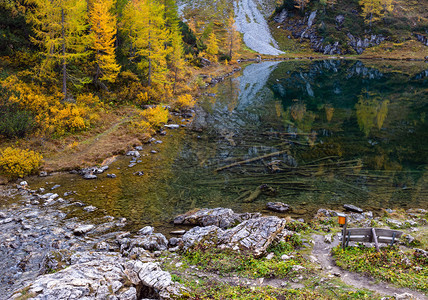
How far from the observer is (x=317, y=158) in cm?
2492

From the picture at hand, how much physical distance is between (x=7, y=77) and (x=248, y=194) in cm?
2610

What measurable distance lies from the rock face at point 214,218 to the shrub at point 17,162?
42.3ft

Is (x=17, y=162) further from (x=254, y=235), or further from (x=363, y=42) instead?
(x=363, y=42)

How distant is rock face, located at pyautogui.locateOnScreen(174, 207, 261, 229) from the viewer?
50.1ft

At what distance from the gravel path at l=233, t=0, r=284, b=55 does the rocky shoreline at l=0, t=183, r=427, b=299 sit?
10433cm

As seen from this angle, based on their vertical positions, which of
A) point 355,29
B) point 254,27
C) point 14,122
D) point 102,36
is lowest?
point 14,122

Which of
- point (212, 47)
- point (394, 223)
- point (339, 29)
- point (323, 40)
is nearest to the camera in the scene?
point (394, 223)

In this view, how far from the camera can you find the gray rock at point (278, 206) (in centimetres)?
1739

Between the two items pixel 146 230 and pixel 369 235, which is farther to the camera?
pixel 146 230

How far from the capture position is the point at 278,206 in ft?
57.7

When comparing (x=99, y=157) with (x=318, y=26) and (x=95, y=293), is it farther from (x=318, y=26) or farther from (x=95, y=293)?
(x=318, y=26)

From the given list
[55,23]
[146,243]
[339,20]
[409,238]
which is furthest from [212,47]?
[409,238]

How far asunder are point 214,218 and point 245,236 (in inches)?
125

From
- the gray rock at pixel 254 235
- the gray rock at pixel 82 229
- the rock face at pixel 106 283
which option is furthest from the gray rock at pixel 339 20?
the rock face at pixel 106 283
